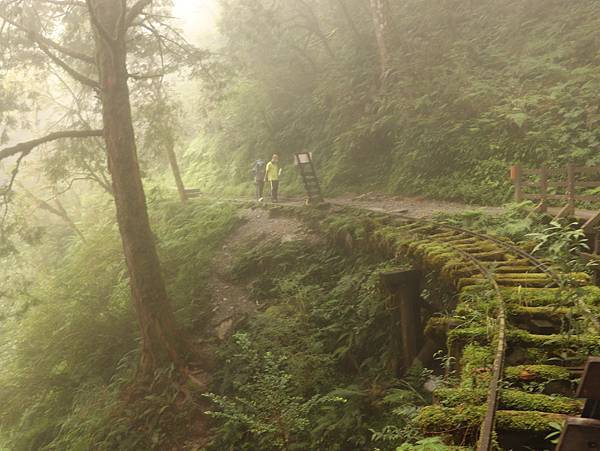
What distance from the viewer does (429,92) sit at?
1622 cm

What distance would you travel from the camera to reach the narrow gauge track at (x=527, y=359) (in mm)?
3092

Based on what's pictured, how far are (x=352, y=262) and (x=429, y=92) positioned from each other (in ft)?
29.3

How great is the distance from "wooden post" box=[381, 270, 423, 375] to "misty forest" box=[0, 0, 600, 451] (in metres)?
0.04

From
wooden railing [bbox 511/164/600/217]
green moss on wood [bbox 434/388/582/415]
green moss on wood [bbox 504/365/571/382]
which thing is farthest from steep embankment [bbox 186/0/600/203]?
green moss on wood [bbox 434/388/582/415]

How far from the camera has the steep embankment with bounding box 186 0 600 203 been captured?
1303 centimetres

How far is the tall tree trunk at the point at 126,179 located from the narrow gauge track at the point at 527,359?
6106 millimetres

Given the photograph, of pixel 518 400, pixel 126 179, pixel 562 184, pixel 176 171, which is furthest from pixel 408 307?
pixel 176 171

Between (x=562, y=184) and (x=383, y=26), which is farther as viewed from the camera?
(x=383, y=26)

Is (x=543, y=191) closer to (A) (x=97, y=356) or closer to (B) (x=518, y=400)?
(B) (x=518, y=400)

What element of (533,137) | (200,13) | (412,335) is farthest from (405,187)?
(200,13)

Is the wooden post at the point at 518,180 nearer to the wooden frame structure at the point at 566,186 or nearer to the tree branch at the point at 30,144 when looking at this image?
the wooden frame structure at the point at 566,186

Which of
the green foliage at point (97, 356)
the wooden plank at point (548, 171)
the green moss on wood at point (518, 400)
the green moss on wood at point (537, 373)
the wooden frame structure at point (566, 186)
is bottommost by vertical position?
the green foliage at point (97, 356)

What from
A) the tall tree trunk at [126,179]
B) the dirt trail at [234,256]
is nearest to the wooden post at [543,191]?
the dirt trail at [234,256]

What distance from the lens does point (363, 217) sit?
11.2 metres
